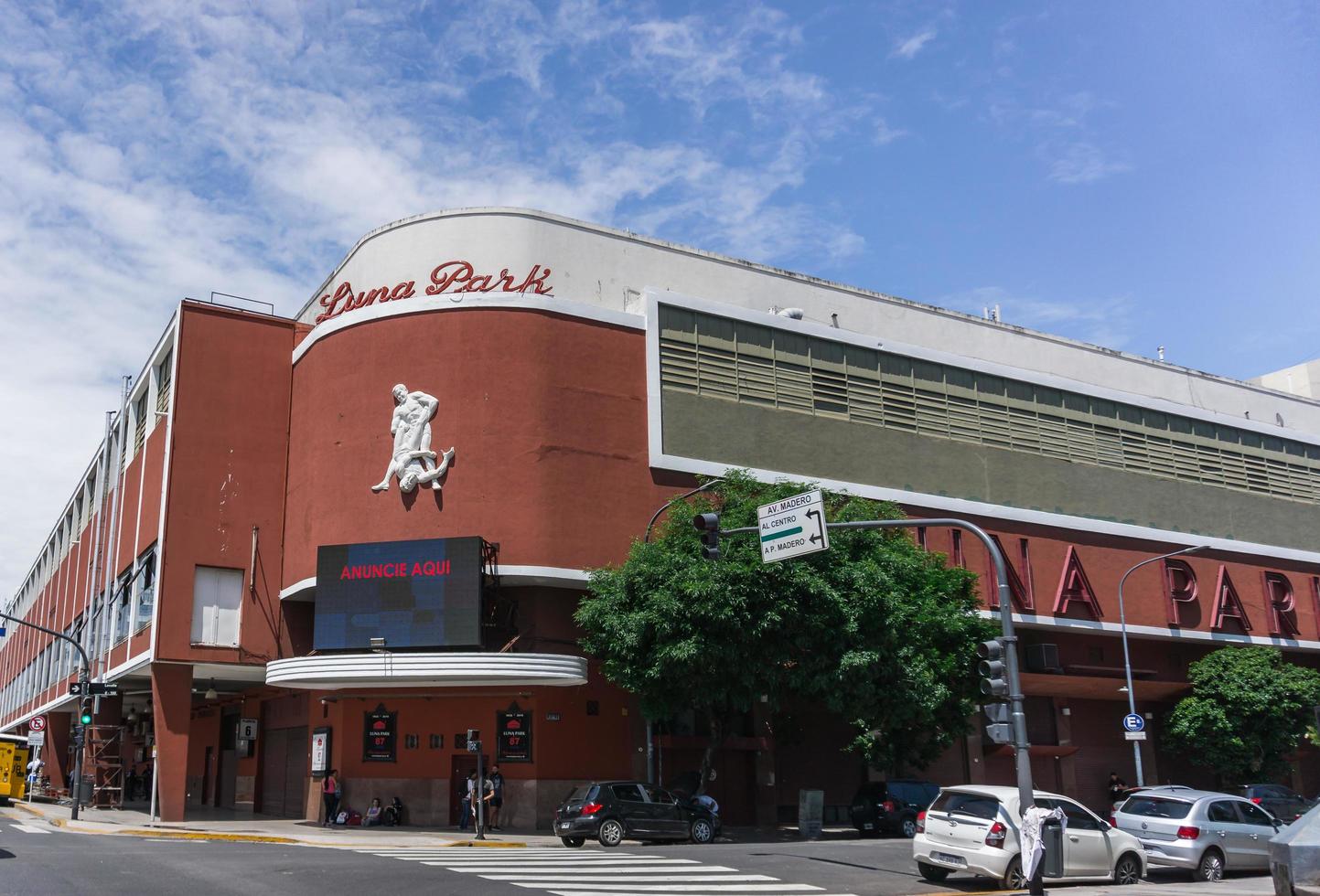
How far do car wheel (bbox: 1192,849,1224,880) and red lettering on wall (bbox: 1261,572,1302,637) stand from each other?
27959 mm

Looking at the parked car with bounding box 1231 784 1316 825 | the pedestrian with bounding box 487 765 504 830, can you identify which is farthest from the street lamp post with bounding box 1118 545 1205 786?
the pedestrian with bounding box 487 765 504 830

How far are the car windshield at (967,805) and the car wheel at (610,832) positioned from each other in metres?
9.00

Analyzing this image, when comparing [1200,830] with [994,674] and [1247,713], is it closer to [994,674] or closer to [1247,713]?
[994,674]

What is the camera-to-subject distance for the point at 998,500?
43.5 metres

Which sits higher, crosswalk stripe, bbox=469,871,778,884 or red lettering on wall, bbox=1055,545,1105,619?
red lettering on wall, bbox=1055,545,1105,619

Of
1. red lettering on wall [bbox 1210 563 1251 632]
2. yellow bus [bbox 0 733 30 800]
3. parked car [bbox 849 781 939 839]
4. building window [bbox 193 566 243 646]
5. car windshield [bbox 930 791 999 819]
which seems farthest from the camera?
yellow bus [bbox 0 733 30 800]

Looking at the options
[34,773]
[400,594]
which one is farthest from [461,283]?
[34,773]

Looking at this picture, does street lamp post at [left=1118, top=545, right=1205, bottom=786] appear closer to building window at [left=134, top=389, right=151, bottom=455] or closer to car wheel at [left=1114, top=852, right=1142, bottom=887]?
car wheel at [left=1114, top=852, right=1142, bottom=887]

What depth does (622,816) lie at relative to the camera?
27.8 metres

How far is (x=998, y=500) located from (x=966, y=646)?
10.7m

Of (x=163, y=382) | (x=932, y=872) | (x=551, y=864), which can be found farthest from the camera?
(x=163, y=382)

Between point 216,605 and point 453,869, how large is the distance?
19199 mm

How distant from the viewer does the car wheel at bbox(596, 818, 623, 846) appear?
27406 mm

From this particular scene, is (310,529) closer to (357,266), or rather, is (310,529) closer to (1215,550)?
(357,266)
